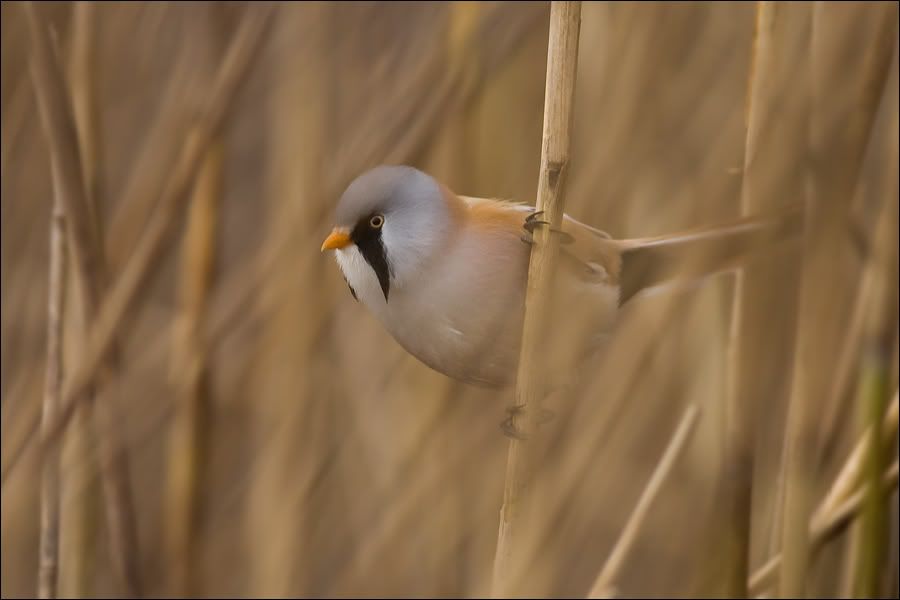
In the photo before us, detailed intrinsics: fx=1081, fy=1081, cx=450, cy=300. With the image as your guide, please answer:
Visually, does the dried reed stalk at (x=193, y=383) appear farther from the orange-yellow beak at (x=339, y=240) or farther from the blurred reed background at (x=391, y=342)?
the orange-yellow beak at (x=339, y=240)

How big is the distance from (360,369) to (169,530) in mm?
425

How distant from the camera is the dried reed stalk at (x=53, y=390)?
1335 mm

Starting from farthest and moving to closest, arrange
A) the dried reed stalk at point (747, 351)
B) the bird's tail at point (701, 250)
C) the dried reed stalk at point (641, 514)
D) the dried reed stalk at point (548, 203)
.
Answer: the dried reed stalk at point (641, 514) → the dried reed stalk at point (747, 351) → the bird's tail at point (701, 250) → the dried reed stalk at point (548, 203)

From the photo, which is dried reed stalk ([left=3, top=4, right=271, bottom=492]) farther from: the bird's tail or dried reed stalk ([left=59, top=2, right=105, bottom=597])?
the bird's tail

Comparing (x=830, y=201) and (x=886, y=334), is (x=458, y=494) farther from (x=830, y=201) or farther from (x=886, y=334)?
(x=830, y=201)

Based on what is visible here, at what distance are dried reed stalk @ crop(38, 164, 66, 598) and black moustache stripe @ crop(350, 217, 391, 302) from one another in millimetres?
674

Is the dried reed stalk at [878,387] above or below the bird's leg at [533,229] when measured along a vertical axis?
below

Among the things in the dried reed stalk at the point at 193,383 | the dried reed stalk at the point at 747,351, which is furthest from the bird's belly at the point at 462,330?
the dried reed stalk at the point at 193,383

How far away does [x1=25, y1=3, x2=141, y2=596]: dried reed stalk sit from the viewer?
115 centimetres

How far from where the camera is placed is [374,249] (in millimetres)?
729

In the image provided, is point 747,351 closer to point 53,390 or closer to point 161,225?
point 161,225

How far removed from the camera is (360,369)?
6.36 ft

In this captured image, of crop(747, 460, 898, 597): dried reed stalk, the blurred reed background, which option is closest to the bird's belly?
the blurred reed background

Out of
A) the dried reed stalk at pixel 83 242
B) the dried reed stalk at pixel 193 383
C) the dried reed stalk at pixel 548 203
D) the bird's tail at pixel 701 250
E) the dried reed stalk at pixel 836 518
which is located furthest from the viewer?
the dried reed stalk at pixel 193 383
